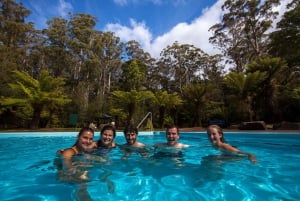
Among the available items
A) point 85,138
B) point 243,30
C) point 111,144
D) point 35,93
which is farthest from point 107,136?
point 243,30

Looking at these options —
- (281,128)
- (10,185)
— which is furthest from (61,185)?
(281,128)

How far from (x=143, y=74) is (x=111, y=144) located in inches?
938

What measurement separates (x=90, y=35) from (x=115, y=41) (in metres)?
3.08

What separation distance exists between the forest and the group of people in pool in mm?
12493

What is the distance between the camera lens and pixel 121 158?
4234 mm

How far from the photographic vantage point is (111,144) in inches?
160

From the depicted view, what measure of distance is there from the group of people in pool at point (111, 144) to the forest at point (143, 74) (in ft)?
41.0

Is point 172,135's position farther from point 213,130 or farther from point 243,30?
point 243,30

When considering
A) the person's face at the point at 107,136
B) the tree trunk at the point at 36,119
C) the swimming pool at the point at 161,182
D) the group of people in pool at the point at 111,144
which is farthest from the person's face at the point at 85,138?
the tree trunk at the point at 36,119

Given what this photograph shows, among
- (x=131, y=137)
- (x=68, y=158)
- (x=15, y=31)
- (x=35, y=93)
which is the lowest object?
(x=68, y=158)

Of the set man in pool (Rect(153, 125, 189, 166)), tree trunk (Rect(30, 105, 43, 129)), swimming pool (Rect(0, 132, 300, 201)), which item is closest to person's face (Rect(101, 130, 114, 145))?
swimming pool (Rect(0, 132, 300, 201))

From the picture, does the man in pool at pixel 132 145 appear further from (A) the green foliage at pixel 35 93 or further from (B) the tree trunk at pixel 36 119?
(B) the tree trunk at pixel 36 119

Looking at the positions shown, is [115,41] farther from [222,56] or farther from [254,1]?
[254,1]

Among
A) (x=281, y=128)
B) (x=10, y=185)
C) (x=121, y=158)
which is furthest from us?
(x=281, y=128)
